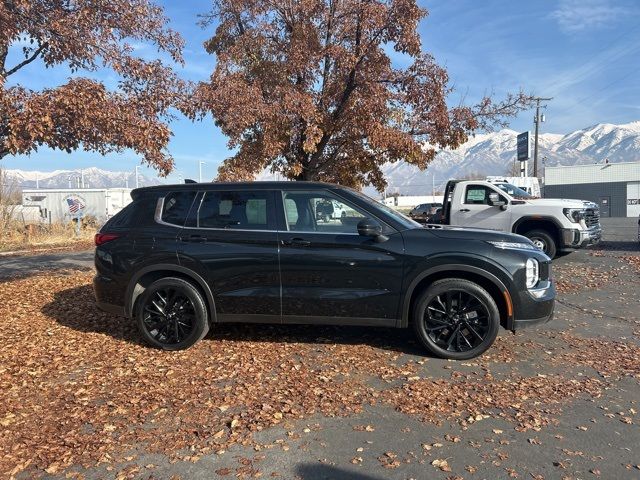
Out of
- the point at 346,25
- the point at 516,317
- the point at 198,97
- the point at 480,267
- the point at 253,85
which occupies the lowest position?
the point at 516,317

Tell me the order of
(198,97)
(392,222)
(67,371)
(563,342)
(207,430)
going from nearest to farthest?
(207,430)
(67,371)
(392,222)
(563,342)
(198,97)

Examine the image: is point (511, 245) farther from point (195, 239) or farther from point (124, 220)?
point (124, 220)

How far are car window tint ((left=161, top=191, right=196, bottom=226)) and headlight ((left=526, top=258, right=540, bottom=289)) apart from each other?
11.8 feet

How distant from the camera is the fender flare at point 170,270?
5562mm

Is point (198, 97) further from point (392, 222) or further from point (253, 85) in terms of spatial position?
point (392, 222)

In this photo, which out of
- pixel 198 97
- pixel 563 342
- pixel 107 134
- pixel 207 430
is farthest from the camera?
pixel 198 97

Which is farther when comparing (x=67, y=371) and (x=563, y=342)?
(x=563, y=342)

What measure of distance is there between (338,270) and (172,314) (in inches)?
74.1

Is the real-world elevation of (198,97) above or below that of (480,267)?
above

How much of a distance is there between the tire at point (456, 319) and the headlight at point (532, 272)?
1.34 feet

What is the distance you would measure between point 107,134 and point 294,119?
393cm

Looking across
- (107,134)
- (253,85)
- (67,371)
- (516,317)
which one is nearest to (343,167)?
(253,85)

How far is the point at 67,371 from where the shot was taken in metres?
5.02

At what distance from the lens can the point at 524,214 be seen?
12.3 metres
